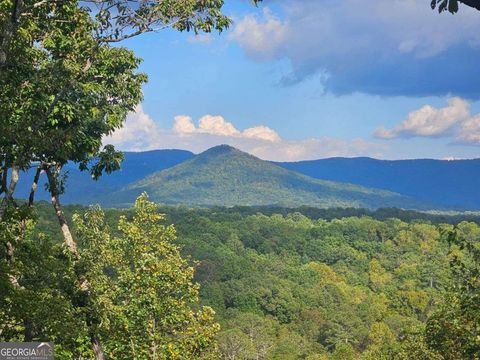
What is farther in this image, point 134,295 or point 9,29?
point 134,295

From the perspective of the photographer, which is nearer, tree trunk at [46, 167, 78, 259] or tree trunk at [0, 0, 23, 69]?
tree trunk at [0, 0, 23, 69]

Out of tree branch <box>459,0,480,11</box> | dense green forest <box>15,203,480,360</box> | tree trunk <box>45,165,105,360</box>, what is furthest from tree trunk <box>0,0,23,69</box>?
Result: dense green forest <box>15,203,480,360</box>

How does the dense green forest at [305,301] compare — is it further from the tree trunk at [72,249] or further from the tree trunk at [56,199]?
the tree trunk at [56,199]

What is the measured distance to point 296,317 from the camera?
141m

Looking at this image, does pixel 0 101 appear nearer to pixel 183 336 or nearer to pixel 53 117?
pixel 53 117

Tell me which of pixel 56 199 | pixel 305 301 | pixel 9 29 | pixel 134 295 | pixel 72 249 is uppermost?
pixel 9 29

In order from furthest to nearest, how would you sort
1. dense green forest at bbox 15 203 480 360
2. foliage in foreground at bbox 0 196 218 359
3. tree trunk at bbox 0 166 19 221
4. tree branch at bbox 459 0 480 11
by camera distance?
dense green forest at bbox 15 203 480 360
foliage in foreground at bbox 0 196 218 359
tree trunk at bbox 0 166 19 221
tree branch at bbox 459 0 480 11

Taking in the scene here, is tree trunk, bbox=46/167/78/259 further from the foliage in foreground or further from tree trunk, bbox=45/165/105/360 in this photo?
the foliage in foreground

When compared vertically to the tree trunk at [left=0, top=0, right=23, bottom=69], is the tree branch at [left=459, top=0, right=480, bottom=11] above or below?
below

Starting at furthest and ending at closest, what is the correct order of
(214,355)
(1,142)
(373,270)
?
(373,270), (214,355), (1,142)

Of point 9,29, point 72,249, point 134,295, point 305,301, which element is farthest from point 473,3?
point 305,301

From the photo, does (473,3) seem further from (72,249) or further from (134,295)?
(134,295)

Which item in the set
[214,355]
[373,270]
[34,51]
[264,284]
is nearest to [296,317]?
[264,284]

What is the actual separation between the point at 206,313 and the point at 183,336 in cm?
117
